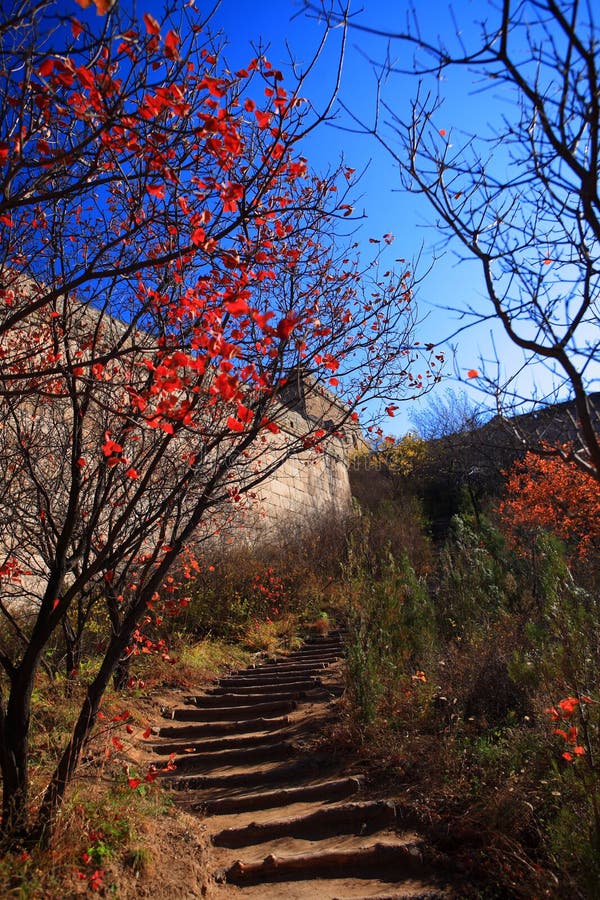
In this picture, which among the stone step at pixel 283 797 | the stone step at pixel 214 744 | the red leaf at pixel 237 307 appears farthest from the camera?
the stone step at pixel 214 744

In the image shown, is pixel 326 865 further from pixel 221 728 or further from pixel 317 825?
pixel 221 728

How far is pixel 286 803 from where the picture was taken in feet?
14.3

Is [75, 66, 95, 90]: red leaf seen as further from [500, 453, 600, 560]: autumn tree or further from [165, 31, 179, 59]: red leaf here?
[500, 453, 600, 560]: autumn tree

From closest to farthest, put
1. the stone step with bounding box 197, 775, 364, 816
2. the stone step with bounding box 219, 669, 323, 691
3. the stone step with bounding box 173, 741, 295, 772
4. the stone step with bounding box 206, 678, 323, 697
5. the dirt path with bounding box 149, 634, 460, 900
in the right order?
the dirt path with bounding box 149, 634, 460, 900, the stone step with bounding box 197, 775, 364, 816, the stone step with bounding box 173, 741, 295, 772, the stone step with bounding box 206, 678, 323, 697, the stone step with bounding box 219, 669, 323, 691

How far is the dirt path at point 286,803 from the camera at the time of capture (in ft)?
11.1

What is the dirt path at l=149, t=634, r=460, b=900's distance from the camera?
3391 millimetres

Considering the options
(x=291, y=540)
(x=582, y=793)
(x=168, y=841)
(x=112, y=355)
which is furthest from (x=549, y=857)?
(x=291, y=540)

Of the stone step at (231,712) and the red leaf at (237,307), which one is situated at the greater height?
the red leaf at (237,307)

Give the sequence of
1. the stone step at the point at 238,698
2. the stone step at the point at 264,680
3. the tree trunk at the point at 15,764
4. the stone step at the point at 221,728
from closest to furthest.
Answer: the tree trunk at the point at 15,764, the stone step at the point at 221,728, the stone step at the point at 238,698, the stone step at the point at 264,680

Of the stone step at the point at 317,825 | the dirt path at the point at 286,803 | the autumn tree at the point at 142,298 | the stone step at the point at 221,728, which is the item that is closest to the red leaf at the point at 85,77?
the autumn tree at the point at 142,298

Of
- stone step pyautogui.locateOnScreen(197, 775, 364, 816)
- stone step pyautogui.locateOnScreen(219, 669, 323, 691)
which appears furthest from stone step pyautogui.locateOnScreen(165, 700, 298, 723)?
stone step pyautogui.locateOnScreen(197, 775, 364, 816)

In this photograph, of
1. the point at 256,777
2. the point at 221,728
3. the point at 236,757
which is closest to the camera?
the point at 256,777

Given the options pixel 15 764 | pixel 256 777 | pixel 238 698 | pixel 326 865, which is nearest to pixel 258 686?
pixel 238 698

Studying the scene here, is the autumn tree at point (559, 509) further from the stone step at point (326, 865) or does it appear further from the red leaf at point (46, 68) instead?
the red leaf at point (46, 68)
